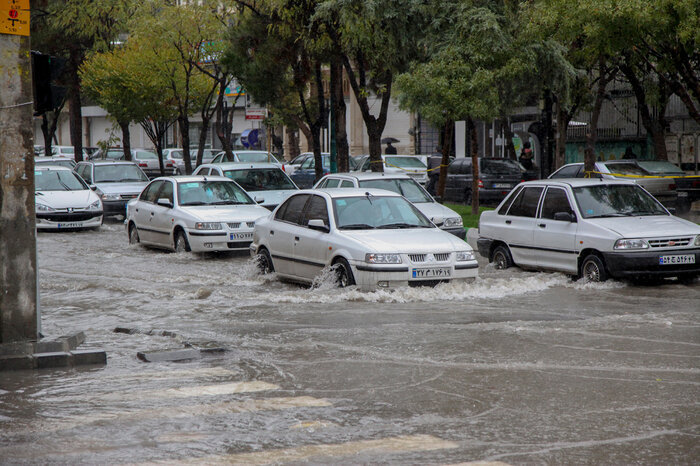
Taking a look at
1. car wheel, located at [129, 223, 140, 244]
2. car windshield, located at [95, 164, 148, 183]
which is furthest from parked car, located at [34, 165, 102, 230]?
car wheel, located at [129, 223, 140, 244]

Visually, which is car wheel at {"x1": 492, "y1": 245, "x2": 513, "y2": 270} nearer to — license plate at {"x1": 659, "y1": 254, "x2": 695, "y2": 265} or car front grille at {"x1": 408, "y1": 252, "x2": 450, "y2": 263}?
license plate at {"x1": 659, "y1": 254, "x2": 695, "y2": 265}

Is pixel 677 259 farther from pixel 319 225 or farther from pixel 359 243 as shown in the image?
pixel 319 225

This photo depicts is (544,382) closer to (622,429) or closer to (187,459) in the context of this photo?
(622,429)

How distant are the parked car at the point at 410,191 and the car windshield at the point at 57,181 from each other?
28.4 ft

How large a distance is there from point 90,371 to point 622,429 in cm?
427

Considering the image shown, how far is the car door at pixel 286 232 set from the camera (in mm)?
13852

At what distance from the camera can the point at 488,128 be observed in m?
47.2

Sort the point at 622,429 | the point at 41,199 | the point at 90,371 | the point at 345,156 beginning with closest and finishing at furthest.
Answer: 1. the point at 622,429
2. the point at 90,371
3. the point at 41,199
4. the point at 345,156

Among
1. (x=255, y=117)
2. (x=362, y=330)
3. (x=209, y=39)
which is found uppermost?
(x=209, y=39)

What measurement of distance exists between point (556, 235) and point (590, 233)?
0.71 meters

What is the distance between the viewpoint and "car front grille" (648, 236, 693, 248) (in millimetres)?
13047

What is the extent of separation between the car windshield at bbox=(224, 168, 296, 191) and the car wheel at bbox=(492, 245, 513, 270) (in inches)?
301

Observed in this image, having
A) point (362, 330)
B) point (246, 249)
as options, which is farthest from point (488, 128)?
point (362, 330)

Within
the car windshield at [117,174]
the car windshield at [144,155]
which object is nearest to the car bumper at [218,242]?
the car windshield at [117,174]
